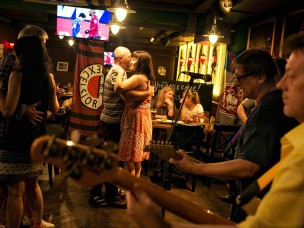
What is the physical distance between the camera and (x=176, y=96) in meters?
→ 7.41

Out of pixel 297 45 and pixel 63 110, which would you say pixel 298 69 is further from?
pixel 63 110

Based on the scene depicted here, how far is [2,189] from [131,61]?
7.27ft

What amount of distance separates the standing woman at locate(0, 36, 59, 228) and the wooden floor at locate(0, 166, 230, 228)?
41.1 inches

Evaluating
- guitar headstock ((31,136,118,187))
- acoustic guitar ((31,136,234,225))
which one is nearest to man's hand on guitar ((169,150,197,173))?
acoustic guitar ((31,136,234,225))

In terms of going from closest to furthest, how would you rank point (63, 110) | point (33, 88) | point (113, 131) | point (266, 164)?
point (266, 164)
point (33, 88)
point (113, 131)
point (63, 110)

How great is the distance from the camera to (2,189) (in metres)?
2.54

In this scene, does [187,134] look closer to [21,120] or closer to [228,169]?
[21,120]

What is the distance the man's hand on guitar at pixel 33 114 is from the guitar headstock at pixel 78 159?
1327mm

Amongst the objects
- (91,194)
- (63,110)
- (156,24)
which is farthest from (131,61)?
(156,24)

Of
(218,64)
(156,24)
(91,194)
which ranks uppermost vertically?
(156,24)

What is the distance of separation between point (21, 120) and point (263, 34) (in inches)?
223

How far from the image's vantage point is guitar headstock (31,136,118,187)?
1.15 meters

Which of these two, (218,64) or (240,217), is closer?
(240,217)

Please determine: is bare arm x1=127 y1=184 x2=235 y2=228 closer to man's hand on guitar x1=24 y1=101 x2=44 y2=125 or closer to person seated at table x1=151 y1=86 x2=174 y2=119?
man's hand on guitar x1=24 y1=101 x2=44 y2=125
